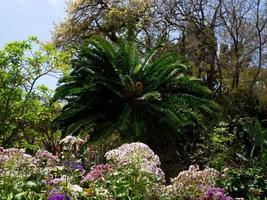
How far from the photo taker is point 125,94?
1248cm

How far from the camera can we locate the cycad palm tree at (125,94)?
12.1 m

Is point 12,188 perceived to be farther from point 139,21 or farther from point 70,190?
point 139,21

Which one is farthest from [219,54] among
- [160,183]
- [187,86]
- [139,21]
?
[160,183]

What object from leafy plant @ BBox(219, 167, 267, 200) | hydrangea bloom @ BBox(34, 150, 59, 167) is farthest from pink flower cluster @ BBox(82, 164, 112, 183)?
leafy plant @ BBox(219, 167, 267, 200)

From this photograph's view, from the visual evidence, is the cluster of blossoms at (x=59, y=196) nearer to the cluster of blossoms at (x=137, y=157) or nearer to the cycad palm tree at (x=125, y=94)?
the cluster of blossoms at (x=137, y=157)

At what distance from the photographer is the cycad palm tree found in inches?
478

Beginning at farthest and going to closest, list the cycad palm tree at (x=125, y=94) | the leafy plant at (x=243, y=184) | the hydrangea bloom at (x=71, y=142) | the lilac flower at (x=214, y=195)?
the cycad palm tree at (x=125, y=94) → the leafy plant at (x=243, y=184) → the lilac flower at (x=214, y=195) → the hydrangea bloom at (x=71, y=142)

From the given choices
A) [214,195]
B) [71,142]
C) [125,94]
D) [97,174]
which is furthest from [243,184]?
[71,142]

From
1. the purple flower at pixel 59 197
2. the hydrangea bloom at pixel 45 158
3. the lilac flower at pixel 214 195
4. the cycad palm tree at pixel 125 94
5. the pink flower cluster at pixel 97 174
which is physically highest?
the cycad palm tree at pixel 125 94

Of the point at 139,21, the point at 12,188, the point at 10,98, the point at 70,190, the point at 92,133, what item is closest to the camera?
the point at 70,190

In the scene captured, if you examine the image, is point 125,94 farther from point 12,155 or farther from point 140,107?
point 12,155

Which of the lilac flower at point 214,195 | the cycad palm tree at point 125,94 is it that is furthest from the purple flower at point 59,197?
the cycad palm tree at point 125,94

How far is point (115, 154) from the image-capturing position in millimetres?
4961

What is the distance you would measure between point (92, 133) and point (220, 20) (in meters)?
11.6
